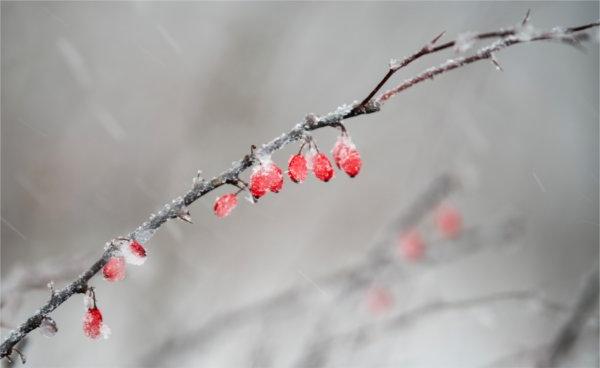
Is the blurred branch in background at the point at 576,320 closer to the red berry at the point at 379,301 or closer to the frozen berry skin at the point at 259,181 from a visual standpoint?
the frozen berry skin at the point at 259,181

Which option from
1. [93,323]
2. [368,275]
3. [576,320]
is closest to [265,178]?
[93,323]

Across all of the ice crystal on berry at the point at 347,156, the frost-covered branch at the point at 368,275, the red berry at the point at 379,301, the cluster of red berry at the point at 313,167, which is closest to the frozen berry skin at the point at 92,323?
the cluster of red berry at the point at 313,167

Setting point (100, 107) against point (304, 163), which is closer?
point (304, 163)

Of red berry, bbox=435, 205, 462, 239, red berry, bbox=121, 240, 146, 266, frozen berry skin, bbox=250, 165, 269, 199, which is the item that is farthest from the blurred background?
frozen berry skin, bbox=250, 165, 269, 199

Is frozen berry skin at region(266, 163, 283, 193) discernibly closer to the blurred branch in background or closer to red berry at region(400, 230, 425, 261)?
the blurred branch in background

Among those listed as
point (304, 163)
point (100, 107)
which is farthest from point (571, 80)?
point (304, 163)

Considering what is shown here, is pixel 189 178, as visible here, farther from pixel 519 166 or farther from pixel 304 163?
pixel 519 166

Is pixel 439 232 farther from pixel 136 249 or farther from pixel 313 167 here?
pixel 136 249
